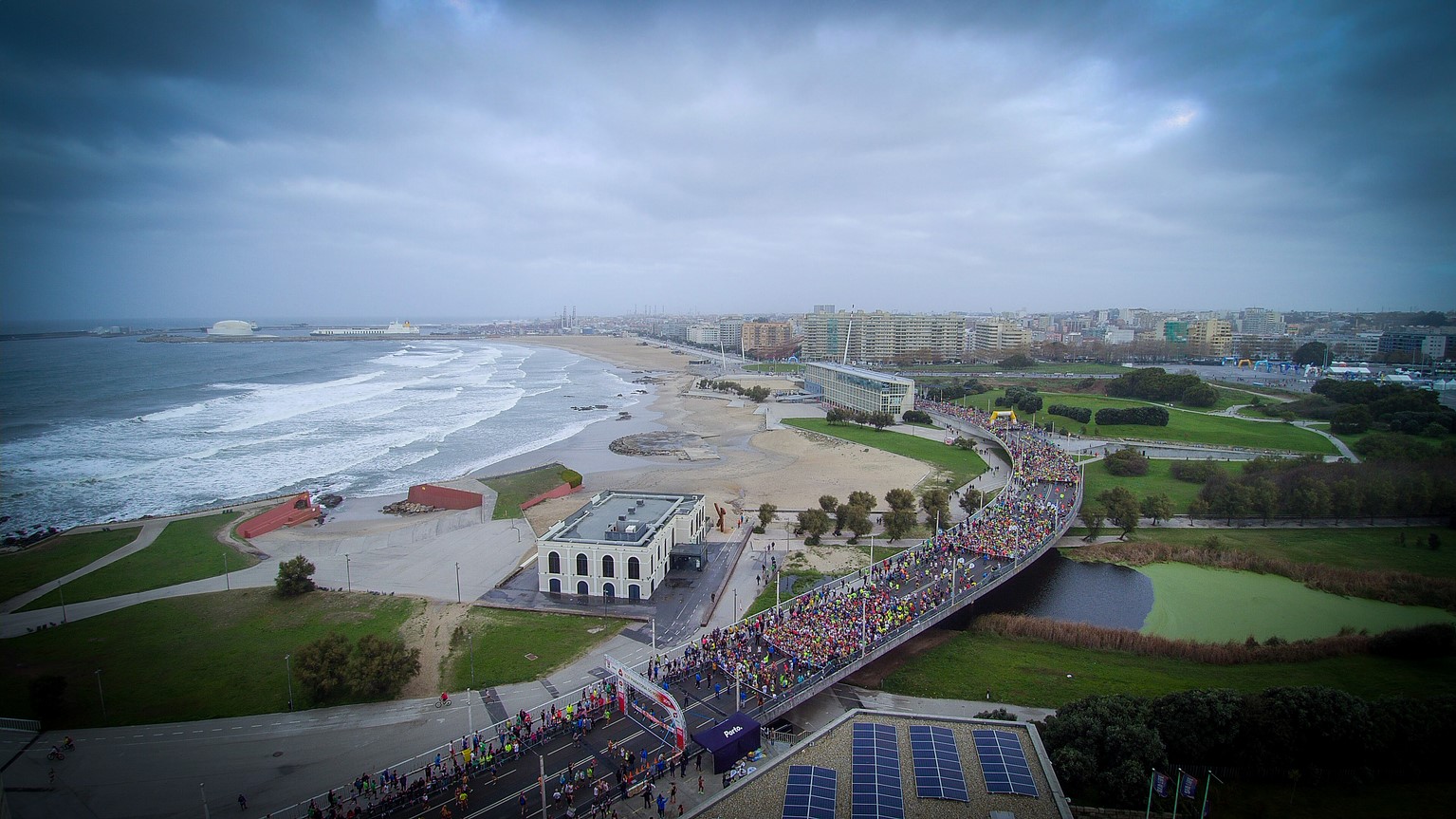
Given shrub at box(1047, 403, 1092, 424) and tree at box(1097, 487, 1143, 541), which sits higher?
shrub at box(1047, 403, 1092, 424)

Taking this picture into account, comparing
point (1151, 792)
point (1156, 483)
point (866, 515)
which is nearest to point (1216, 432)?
point (1156, 483)

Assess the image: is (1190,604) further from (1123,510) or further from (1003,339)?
(1003,339)

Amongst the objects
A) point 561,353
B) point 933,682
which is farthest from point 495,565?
point 561,353

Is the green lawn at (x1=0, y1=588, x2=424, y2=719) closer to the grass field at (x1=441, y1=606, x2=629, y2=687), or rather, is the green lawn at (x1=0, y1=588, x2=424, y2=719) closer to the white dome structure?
the grass field at (x1=441, y1=606, x2=629, y2=687)

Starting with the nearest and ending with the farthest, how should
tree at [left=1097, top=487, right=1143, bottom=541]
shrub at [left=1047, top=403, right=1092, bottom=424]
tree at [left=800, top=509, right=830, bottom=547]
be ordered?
tree at [left=800, top=509, right=830, bottom=547], tree at [left=1097, top=487, right=1143, bottom=541], shrub at [left=1047, top=403, right=1092, bottom=424]

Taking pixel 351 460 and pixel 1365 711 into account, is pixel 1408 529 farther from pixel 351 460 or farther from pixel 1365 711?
pixel 351 460

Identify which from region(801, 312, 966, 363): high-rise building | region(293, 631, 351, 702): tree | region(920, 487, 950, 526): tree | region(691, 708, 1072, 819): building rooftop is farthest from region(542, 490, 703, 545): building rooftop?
region(801, 312, 966, 363): high-rise building

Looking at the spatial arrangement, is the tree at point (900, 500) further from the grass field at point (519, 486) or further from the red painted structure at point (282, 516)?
the red painted structure at point (282, 516)

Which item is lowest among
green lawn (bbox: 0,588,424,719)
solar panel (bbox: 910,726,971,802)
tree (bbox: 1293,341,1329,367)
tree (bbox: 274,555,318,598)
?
green lawn (bbox: 0,588,424,719)
